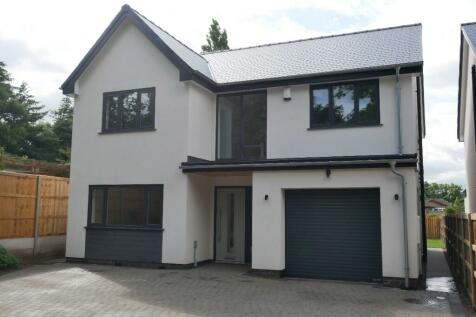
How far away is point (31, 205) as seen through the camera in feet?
50.0

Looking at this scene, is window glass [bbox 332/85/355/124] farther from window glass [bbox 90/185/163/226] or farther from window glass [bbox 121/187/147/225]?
window glass [bbox 121/187/147/225]

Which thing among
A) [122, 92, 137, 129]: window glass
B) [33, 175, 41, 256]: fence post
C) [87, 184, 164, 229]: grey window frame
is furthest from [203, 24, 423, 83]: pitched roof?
[33, 175, 41, 256]: fence post

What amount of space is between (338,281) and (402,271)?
5.53 feet

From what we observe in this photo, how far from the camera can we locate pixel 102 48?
15.6 meters

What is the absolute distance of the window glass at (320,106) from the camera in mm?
13562

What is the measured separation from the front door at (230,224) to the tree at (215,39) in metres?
16.4

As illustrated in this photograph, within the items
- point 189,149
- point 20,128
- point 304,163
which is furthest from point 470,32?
point 20,128

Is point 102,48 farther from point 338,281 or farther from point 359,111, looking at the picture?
point 338,281

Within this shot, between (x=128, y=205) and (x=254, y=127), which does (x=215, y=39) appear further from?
(x=128, y=205)

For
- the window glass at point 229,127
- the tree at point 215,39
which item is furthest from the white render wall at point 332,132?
the tree at point 215,39

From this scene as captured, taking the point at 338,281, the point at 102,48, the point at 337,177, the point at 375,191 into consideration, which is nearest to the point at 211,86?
the point at 102,48

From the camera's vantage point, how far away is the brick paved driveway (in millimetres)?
8539

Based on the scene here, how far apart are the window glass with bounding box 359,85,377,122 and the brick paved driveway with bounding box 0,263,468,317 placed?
4731 mm

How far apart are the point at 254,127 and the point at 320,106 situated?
222cm
